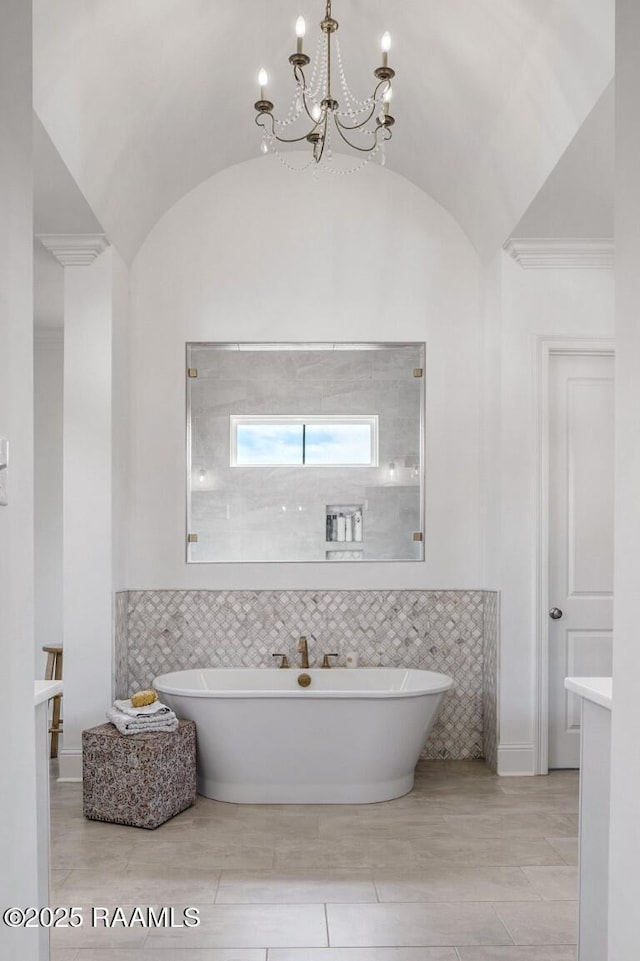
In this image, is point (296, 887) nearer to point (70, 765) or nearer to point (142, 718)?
point (142, 718)

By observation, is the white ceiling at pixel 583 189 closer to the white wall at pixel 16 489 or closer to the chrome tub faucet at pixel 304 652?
the white wall at pixel 16 489

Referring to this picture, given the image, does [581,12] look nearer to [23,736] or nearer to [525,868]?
[23,736]

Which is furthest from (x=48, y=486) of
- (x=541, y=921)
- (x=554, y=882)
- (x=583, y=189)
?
(x=541, y=921)

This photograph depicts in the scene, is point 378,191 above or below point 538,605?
above

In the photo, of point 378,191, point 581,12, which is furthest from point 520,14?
point 378,191

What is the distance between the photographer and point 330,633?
16.2 feet

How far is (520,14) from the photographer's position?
3.19 m

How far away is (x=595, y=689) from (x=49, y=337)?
558 centimetres

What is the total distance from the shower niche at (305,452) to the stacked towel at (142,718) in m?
1.15

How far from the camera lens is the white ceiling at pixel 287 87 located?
10.2 feet

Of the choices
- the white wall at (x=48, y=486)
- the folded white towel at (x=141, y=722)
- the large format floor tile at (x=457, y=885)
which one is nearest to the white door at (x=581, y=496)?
the large format floor tile at (x=457, y=885)

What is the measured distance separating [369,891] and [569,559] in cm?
226

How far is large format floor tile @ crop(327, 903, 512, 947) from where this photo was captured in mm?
2721

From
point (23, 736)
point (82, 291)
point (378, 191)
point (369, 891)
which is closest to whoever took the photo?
point (23, 736)
